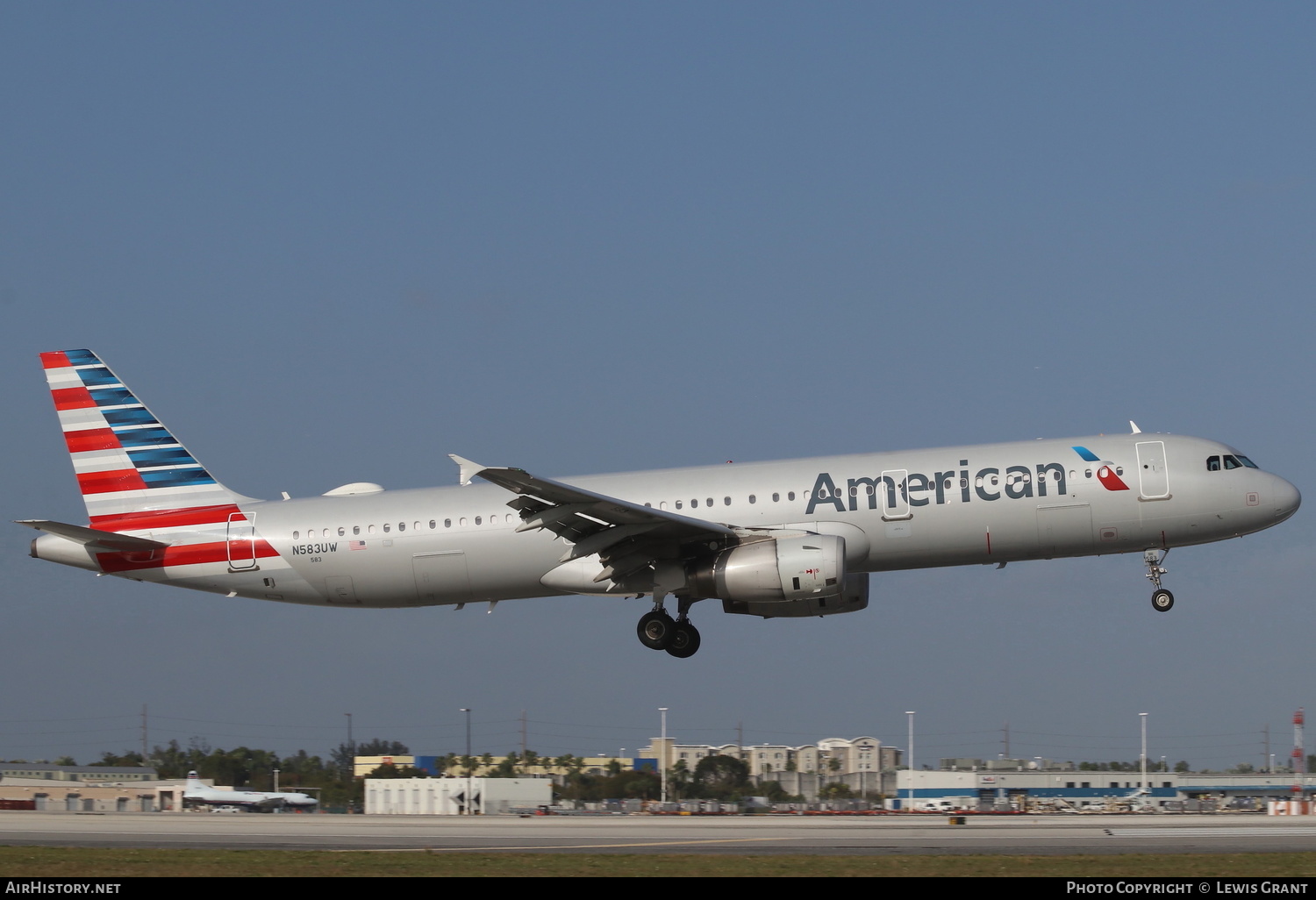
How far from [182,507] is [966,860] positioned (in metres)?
21.9

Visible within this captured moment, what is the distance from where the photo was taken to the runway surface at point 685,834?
24.4 meters

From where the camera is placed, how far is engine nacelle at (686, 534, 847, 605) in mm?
30109

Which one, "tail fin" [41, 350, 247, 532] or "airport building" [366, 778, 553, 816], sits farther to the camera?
"airport building" [366, 778, 553, 816]

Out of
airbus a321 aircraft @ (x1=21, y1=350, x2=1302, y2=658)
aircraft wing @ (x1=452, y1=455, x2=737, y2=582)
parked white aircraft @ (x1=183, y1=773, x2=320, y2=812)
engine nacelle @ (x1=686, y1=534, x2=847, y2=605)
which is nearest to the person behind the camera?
aircraft wing @ (x1=452, y1=455, x2=737, y2=582)

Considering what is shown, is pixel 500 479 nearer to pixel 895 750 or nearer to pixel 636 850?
pixel 636 850

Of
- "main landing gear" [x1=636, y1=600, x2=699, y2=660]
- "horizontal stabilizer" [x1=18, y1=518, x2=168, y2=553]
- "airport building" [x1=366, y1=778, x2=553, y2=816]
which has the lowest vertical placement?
"airport building" [x1=366, y1=778, x2=553, y2=816]

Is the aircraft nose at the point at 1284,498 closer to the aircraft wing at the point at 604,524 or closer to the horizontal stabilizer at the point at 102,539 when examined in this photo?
the aircraft wing at the point at 604,524

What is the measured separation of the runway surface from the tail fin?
7.79 m

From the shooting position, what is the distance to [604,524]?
103ft

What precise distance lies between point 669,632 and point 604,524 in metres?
3.64

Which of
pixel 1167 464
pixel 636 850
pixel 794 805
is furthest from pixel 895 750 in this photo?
pixel 636 850

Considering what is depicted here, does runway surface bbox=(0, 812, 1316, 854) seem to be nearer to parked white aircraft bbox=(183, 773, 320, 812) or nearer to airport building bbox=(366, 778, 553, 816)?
airport building bbox=(366, 778, 553, 816)

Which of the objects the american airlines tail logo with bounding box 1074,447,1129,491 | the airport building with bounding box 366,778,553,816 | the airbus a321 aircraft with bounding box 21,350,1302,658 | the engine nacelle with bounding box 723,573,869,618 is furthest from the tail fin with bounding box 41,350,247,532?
the american airlines tail logo with bounding box 1074,447,1129,491

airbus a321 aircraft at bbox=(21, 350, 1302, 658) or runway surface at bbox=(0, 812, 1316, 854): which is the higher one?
airbus a321 aircraft at bbox=(21, 350, 1302, 658)
